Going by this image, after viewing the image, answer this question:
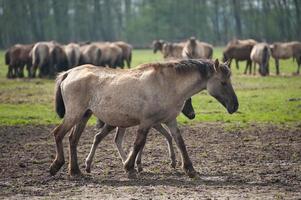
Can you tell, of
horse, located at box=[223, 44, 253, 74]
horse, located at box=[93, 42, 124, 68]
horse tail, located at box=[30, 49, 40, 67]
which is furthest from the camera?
horse, located at box=[93, 42, 124, 68]

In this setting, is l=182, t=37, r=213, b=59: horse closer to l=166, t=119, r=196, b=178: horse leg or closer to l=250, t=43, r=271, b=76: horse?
l=250, t=43, r=271, b=76: horse

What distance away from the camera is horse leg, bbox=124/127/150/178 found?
1043cm

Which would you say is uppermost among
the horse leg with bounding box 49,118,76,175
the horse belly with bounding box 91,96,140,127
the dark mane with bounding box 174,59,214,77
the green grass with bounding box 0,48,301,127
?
the dark mane with bounding box 174,59,214,77

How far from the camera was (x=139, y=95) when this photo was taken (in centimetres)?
1050

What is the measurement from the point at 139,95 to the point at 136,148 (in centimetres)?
76

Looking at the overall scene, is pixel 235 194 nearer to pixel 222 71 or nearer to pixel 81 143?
pixel 222 71

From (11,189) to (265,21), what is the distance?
253ft

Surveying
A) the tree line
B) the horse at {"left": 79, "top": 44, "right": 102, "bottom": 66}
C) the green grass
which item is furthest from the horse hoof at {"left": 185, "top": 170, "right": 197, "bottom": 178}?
the tree line

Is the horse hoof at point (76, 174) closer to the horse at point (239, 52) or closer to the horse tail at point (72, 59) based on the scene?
the horse tail at point (72, 59)

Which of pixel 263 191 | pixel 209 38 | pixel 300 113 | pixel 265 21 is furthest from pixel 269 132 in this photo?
pixel 209 38

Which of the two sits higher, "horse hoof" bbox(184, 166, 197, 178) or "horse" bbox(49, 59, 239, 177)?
"horse" bbox(49, 59, 239, 177)

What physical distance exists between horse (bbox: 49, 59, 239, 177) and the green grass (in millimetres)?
5852

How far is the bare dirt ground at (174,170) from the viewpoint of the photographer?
923 cm

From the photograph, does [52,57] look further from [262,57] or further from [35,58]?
[262,57]
